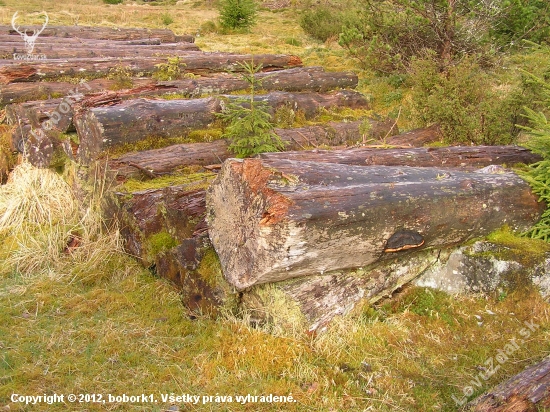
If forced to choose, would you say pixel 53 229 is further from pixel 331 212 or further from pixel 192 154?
pixel 331 212

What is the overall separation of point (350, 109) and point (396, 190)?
544 centimetres

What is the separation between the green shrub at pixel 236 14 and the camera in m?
21.1

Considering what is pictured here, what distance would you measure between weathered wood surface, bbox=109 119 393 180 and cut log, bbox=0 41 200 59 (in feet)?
15.4

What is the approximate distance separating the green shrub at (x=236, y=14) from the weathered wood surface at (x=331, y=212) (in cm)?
1842

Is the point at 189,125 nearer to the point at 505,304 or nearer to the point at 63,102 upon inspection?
the point at 63,102

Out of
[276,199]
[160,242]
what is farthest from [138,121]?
[276,199]

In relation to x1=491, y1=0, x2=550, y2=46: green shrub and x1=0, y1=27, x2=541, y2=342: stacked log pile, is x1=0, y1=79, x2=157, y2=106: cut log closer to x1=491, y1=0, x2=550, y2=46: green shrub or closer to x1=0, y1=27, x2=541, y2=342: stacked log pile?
x1=0, y1=27, x2=541, y2=342: stacked log pile

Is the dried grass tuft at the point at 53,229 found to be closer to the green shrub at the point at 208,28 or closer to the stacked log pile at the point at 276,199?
the stacked log pile at the point at 276,199

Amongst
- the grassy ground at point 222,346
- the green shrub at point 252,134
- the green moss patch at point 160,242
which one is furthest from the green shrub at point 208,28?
the green moss patch at point 160,242

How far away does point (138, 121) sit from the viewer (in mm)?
6375

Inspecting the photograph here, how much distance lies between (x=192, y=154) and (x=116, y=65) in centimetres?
388

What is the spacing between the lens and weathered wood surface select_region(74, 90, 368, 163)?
611 cm

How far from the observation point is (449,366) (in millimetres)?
3938

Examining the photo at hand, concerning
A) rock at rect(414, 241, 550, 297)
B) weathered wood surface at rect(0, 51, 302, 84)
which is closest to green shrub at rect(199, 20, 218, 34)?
weathered wood surface at rect(0, 51, 302, 84)
